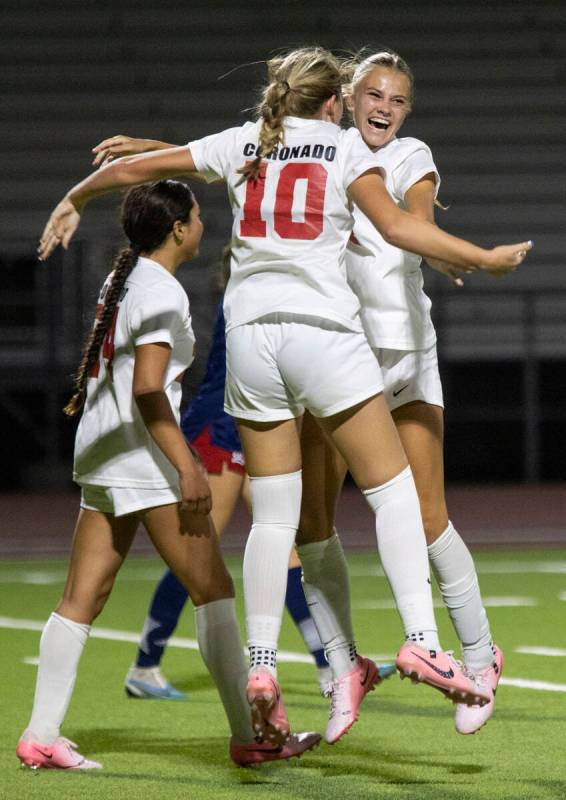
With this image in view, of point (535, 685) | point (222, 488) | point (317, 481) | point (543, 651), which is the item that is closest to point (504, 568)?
point (543, 651)

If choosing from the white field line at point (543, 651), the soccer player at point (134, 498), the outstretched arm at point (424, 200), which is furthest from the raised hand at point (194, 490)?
the white field line at point (543, 651)

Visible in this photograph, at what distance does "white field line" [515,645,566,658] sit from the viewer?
293 inches

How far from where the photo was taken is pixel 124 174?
4.86m

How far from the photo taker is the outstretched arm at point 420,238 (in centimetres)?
425

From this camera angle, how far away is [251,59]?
19.2m

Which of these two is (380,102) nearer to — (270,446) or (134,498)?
(270,446)

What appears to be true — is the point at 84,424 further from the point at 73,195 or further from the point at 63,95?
the point at 63,95

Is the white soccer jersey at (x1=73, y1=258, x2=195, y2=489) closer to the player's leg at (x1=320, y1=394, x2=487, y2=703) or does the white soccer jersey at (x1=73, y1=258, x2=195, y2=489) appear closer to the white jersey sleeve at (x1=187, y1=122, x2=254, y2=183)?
the white jersey sleeve at (x1=187, y1=122, x2=254, y2=183)

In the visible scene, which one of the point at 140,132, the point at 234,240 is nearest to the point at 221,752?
the point at 234,240

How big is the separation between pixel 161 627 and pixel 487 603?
3.26 m

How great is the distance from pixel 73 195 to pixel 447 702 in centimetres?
275

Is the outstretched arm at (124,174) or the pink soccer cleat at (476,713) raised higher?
the outstretched arm at (124,174)

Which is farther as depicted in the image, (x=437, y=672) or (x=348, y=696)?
(x=348, y=696)

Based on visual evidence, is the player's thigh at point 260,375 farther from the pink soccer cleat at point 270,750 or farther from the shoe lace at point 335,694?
the pink soccer cleat at point 270,750
